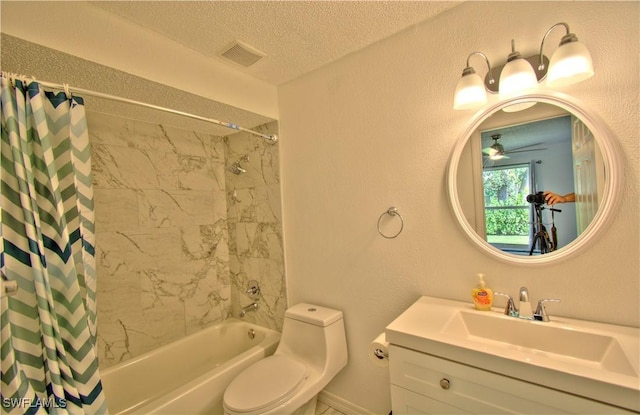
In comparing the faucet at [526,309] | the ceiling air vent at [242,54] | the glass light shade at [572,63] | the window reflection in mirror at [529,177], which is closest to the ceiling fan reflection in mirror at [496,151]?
the window reflection in mirror at [529,177]

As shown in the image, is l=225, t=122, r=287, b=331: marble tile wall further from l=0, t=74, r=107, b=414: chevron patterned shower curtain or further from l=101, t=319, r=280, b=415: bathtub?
l=0, t=74, r=107, b=414: chevron patterned shower curtain

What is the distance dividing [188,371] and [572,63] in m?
2.89

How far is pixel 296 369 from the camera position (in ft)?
5.46

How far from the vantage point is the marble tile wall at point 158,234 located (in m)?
1.92

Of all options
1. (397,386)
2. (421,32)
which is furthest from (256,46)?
(397,386)

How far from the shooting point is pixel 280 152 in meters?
2.16

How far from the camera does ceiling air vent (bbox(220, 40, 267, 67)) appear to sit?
1594mm

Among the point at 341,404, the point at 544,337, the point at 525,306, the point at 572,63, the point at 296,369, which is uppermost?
the point at 572,63

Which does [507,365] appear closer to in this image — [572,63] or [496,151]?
[496,151]

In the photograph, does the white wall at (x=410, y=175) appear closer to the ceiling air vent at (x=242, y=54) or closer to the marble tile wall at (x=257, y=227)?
the marble tile wall at (x=257, y=227)

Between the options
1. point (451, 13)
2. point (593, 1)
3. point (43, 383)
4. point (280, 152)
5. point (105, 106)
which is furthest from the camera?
point (280, 152)

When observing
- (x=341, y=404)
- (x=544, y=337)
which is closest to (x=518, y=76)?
(x=544, y=337)

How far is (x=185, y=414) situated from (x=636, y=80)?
8.24ft

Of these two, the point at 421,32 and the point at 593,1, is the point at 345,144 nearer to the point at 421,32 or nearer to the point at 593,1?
the point at 421,32
